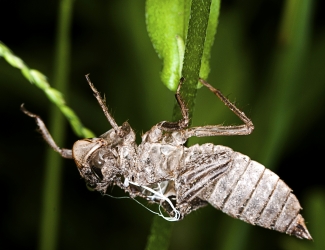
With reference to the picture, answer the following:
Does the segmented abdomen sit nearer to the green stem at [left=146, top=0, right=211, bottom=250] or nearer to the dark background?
the green stem at [left=146, top=0, right=211, bottom=250]

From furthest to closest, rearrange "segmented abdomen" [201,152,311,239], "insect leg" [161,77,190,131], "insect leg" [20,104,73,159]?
"insect leg" [20,104,73,159] < "segmented abdomen" [201,152,311,239] < "insect leg" [161,77,190,131]

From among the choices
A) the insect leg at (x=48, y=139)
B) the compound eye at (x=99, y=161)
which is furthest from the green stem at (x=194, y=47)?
the insect leg at (x=48, y=139)

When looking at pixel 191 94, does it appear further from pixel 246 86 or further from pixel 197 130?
pixel 246 86

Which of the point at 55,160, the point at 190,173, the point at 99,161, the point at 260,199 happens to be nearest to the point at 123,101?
the point at 55,160

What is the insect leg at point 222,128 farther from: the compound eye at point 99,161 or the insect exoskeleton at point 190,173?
the compound eye at point 99,161

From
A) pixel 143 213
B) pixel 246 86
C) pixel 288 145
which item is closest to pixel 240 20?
pixel 246 86

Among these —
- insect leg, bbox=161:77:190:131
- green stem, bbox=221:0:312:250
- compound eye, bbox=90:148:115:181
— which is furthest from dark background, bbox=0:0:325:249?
insect leg, bbox=161:77:190:131

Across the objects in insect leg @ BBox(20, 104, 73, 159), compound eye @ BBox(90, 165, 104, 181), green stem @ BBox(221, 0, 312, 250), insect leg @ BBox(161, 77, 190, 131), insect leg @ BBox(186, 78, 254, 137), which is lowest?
compound eye @ BBox(90, 165, 104, 181)
